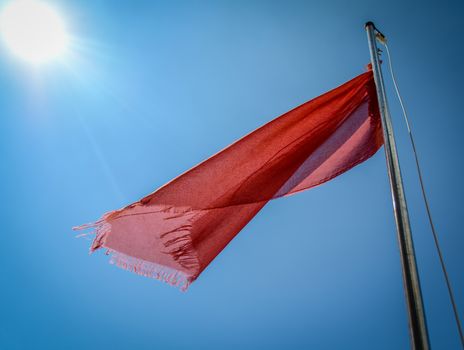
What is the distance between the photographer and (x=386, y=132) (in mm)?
2270

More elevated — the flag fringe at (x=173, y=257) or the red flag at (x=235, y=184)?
the red flag at (x=235, y=184)

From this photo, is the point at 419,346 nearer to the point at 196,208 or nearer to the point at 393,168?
the point at 393,168

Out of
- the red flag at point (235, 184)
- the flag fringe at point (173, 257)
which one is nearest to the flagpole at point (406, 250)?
the red flag at point (235, 184)

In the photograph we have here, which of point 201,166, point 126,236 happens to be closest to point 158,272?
point 126,236

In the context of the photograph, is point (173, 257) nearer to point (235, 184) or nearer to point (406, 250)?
point (235, 184)

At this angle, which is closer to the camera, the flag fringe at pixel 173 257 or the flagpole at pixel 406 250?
the flagpole at pixel 406 250

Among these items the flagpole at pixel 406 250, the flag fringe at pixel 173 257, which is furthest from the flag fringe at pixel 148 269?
the flagpole at pixel 406 250

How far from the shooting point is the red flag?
2.76m

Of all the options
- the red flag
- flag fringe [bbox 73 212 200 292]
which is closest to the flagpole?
the red flag

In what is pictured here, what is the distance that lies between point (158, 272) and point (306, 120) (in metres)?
1.90

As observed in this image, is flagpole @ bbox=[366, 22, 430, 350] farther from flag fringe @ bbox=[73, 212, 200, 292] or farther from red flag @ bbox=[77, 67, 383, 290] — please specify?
flag fringe @ bbox=[73, 212, 200, 292]

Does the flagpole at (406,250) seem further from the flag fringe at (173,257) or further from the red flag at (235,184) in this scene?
the flag fringe at (173,257)

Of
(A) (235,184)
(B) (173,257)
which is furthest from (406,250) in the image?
(B) (173,257)

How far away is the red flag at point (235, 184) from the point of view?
9.05 ft
